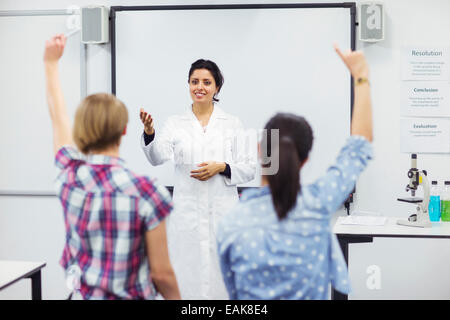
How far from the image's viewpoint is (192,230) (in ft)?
8.27

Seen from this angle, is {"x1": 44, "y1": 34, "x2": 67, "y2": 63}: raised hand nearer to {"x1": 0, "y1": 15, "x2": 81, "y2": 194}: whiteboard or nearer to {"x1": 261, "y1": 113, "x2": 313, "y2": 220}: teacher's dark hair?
{"x1": 261, "y1": 113, "x2": 313, "y2": 220}: teacher's dark hair

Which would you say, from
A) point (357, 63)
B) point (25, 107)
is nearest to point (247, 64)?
point (25, 107)

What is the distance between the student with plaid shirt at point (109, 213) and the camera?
1.18 m

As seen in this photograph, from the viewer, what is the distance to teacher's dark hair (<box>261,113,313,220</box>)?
1.17m

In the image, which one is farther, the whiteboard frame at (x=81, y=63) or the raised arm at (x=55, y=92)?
the whiteboard frame at (x=81, y=63)

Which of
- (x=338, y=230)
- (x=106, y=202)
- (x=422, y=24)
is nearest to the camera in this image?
(x=106, y=202)

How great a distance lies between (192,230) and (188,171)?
0.32 m

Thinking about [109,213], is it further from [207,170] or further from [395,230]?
[395,230]

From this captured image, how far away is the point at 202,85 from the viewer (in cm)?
258

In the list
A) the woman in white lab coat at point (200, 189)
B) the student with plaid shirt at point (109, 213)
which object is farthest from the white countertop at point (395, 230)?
the student with plaid shirt at point (109, 213)

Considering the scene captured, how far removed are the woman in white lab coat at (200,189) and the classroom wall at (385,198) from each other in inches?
36.7

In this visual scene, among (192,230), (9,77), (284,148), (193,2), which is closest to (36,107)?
(9,77)

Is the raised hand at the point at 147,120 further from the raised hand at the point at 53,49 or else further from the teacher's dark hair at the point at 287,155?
the teacher's dark hair at the point at 287,155
